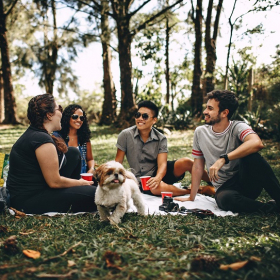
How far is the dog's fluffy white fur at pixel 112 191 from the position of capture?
133 inches

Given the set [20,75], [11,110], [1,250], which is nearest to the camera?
[1,250]

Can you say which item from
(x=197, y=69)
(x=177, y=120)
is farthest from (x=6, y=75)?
(x=197, y=69)

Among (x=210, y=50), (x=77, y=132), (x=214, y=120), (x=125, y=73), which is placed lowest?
(x=77, y=132)

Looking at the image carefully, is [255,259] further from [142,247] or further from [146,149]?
[146,149]

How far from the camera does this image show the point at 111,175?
11.0 feet

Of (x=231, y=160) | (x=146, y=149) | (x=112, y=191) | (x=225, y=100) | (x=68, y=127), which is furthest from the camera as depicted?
(x=68, y=127)

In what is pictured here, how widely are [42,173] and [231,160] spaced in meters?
2.34

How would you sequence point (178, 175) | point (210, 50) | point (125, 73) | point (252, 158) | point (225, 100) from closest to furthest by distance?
point (252, 158) < point (225, 100) < point (178, 175) < point (125, 73) < point (210, 50)

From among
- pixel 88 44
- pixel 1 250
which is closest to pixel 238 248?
pixel 1 250

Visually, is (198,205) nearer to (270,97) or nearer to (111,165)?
(111,165)

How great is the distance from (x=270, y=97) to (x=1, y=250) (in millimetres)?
13923

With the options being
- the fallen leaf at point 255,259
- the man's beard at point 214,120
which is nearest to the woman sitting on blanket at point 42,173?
the man's beard at point 214,120

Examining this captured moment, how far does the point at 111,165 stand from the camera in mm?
3432

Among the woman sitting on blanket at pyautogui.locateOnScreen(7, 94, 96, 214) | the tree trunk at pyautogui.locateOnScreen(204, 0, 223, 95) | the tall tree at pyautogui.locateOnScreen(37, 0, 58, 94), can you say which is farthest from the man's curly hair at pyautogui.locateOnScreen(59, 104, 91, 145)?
the tall tree at pyautogui.locateOnScreen(37, 0, 58, 94)
